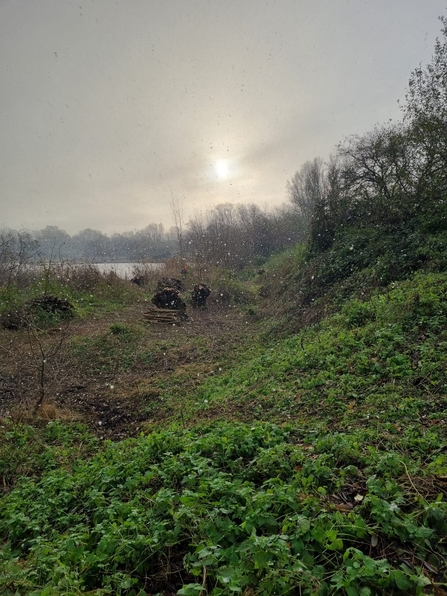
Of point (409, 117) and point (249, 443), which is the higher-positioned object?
point (409, 117)

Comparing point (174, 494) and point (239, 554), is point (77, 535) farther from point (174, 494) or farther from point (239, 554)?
point (239, 554)

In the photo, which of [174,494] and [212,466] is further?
[212,466]

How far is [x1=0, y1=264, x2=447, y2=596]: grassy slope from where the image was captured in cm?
162

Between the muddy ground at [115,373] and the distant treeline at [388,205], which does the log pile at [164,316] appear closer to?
the muddy ground at [115,373]

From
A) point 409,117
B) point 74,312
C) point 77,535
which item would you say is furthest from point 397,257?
point 74,312

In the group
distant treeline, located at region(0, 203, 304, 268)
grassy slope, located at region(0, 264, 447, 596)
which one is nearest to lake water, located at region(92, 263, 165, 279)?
distant treeline, located at region(0, 203, 304, 268)

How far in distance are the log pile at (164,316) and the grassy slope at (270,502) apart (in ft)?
24.0

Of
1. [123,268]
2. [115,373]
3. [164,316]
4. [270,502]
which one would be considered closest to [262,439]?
[270,502]

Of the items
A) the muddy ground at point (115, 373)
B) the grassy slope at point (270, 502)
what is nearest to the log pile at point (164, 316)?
the muddy ground at point (115, 373)

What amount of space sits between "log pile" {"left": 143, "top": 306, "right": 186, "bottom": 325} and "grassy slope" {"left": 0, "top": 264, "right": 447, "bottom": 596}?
7.30m

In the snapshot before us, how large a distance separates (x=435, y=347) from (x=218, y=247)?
70.4 feet

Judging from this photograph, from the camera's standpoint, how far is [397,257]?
7984 mm

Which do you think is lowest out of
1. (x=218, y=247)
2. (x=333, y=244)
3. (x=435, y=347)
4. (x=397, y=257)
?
(x=435, y=347)

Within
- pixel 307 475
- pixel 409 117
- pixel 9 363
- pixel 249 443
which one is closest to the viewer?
pixel 307 475
